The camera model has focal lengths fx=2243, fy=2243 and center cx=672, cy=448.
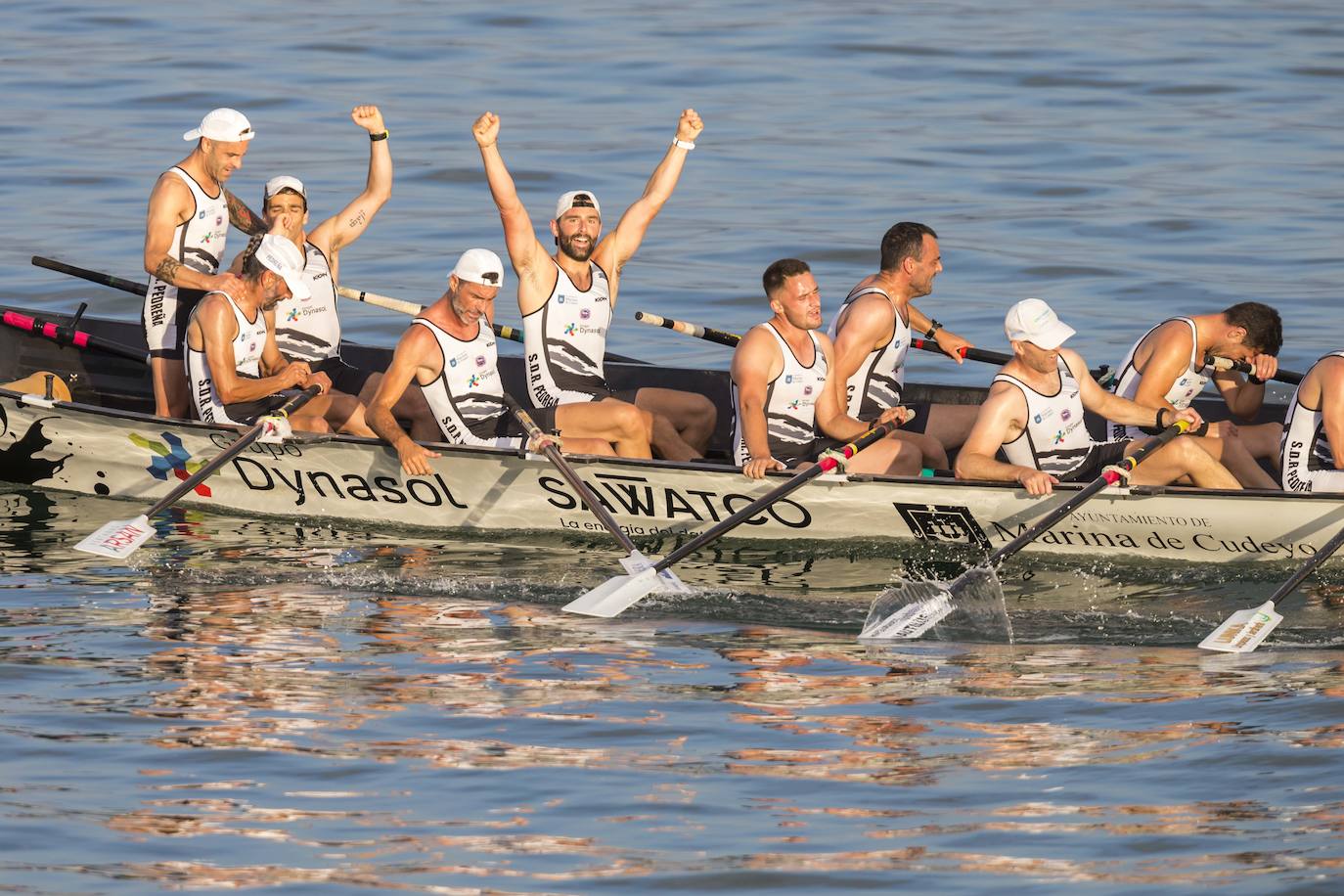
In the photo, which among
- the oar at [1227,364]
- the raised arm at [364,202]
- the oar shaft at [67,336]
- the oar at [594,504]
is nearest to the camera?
the oar at [594,504]

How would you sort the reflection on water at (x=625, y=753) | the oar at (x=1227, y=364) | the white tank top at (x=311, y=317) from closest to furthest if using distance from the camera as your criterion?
the reflection on water at (x=625, y=753) → the oar at (x=1227, y=364) → the white tank top at (x=311, y=317)

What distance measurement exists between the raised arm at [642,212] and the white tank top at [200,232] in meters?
2.47

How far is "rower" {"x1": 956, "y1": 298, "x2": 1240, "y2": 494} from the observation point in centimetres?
1212

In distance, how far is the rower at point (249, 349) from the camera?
516 inches

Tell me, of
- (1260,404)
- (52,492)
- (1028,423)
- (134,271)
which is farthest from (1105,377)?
(134,271)

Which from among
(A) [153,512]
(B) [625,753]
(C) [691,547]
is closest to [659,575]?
(C) [691,547]

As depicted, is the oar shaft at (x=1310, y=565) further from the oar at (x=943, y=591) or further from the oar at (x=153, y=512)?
the oar at (x=153, y=512)

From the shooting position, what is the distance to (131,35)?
34312 mm

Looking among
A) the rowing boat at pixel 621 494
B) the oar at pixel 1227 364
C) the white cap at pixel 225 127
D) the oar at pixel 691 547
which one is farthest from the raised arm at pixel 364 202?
the oar at pixel 1227 364

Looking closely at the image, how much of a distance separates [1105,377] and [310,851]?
710cm

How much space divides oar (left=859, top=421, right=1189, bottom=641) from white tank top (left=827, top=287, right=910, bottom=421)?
156 centimetres

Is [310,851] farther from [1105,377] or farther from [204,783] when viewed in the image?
[1105,377]

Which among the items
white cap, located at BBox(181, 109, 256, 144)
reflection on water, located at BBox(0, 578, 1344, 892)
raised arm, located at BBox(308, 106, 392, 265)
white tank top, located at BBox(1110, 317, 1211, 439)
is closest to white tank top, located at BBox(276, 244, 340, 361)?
raised arm, located at BBox(308, 106, 392, 265)

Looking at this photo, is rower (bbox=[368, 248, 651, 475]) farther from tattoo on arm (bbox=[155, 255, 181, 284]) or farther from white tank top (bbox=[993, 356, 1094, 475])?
white tank top (bbox=[993, 356, 1094, 475])
